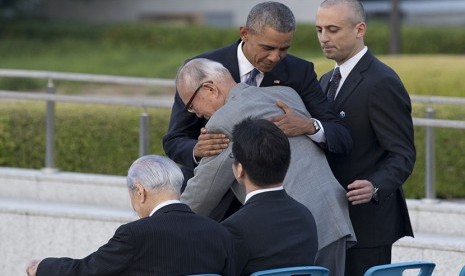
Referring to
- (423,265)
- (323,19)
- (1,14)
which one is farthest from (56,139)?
(1,14)

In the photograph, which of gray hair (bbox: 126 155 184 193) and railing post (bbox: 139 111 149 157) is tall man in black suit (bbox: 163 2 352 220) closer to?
gray hair (bbox: 126 155 184 193)

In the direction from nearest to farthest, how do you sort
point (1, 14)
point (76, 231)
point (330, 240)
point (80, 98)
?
1. point (330, 240)
2. point (76, 231)
3. point (80, 98)
4. point (1, 14)

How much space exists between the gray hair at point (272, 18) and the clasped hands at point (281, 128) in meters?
0.31

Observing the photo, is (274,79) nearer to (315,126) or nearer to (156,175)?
(315,126)

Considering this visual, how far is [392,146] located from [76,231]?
3.10 meters

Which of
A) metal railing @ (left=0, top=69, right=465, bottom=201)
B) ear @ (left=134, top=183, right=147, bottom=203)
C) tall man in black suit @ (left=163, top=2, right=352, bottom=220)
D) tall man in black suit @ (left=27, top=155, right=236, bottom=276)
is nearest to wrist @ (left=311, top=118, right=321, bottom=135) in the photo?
tall man in black suit @ (left=163, top=2, right=352, bottom=220)

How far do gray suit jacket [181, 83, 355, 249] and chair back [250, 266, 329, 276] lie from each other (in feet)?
1.30

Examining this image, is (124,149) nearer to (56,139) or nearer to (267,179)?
(56,139)

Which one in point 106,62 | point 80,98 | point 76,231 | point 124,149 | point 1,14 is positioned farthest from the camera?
point 1,14

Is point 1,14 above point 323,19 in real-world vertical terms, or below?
below

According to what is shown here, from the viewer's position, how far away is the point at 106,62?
20.5 meters

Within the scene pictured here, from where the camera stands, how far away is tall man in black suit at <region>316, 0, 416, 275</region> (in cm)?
460

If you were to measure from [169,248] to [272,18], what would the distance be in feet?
3.45

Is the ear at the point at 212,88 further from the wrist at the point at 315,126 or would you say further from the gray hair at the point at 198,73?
the wrist at the point at 315,126
